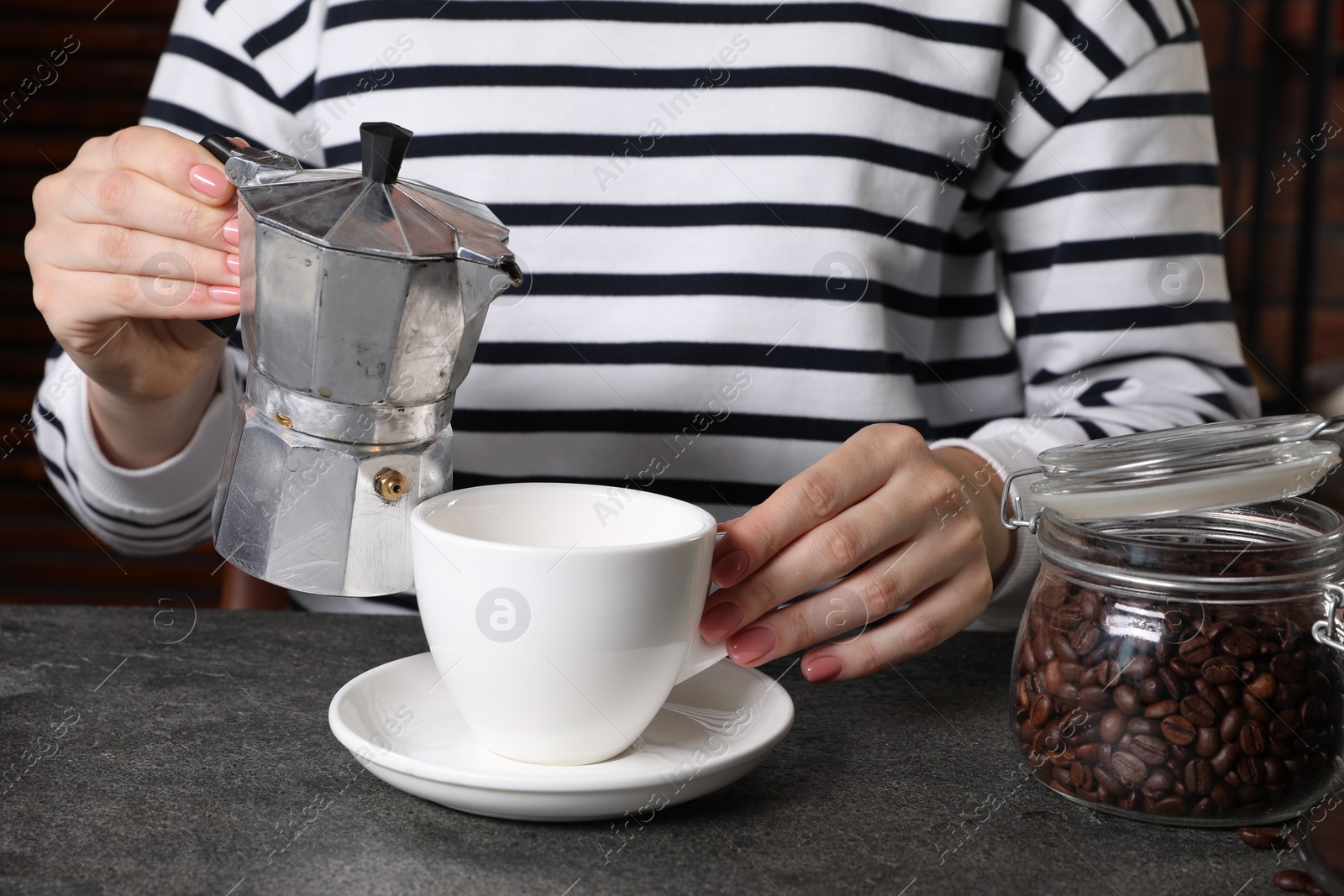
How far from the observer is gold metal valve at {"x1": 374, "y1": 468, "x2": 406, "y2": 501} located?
450 mm

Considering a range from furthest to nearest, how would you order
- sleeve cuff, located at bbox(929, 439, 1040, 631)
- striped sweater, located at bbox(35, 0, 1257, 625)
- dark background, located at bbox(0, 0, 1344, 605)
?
1. dark background, located at bbox(0, 0, 1344, 605)
2. striped sweater, located at bbox(35, 0, 1257, 625)
3. sleeve cuff, located at bbox(929, 439, 1040, 631)

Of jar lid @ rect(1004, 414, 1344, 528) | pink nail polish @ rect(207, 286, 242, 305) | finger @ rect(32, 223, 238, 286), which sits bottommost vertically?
jar lid @ rect(1004, 414, 1344, 528)

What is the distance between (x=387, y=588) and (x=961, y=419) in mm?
542

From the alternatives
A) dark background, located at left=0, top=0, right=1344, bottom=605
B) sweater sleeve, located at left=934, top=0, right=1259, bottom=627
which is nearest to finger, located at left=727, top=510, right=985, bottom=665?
sweater sleeve, located at left=934, top=0, right=1259, bottom=627

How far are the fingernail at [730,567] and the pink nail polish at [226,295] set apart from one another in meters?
0.24

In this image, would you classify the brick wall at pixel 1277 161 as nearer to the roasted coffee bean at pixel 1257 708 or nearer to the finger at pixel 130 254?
the roasted coffee bean at pixel 1257 708

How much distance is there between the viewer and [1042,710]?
0.42 meters

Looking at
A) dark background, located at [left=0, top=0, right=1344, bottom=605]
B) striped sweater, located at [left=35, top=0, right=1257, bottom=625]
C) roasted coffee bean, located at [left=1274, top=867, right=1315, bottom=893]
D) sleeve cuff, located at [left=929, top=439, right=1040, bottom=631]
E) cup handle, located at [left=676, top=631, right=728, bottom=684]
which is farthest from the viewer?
dark background, located at [left=0, top=0, right=1344, bottom=605]

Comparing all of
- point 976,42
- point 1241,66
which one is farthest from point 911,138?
point 1241,66

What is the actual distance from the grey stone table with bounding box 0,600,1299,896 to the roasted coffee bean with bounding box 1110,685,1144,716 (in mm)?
45

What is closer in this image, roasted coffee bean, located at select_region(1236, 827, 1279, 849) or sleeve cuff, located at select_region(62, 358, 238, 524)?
roasted coffee bean, located at select_region(1236, 827, 1279, 849)

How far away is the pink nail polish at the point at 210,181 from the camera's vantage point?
1.58 ft

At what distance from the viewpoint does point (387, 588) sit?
47cm

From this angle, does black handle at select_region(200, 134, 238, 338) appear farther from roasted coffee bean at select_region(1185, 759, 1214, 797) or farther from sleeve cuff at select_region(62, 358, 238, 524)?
roasted coffee bean at select_region(1185, 759, 1214, 797)
